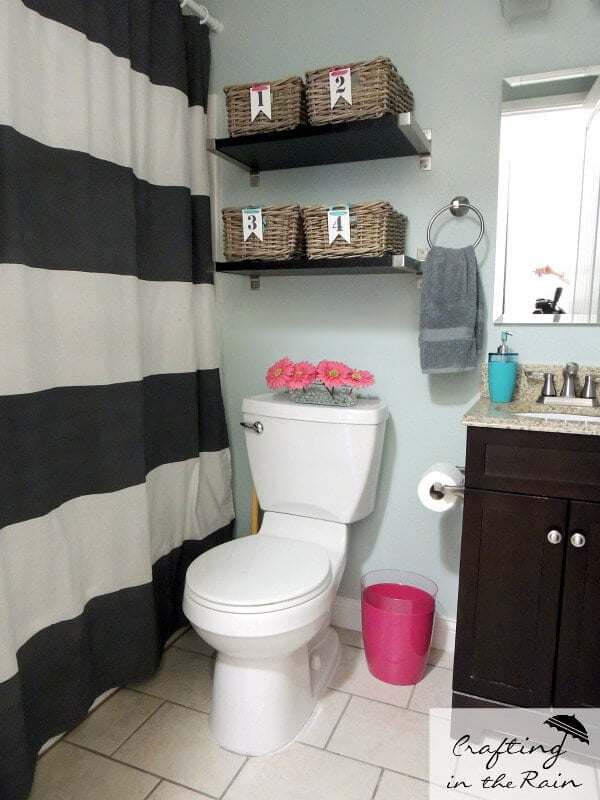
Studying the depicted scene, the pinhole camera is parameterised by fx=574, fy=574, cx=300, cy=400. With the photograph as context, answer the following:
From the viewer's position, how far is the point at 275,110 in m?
1.72

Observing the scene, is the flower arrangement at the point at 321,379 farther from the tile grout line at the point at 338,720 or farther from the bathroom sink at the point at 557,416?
the tile grout line at the point at 338,720

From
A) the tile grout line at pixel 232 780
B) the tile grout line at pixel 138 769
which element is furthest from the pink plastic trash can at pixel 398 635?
the tile grout line at pixel 138 769

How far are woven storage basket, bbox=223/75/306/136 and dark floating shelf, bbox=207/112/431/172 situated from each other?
4 cm

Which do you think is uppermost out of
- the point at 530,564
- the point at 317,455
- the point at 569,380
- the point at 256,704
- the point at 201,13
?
the point at 201,13

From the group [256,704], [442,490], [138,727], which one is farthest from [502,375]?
[138,727]

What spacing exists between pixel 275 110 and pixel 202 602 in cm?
141

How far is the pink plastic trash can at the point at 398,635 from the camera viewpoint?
1.79 meters

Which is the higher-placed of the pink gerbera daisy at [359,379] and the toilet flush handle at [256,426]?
the pink gerbera daisy at [359,379]

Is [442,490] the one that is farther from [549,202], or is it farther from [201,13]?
[201,13]

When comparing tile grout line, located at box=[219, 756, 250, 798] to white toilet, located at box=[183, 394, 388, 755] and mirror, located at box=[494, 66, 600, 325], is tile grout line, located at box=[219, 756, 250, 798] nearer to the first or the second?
white toilet, located at box=[183, 394, 388, 755]

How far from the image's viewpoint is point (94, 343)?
151 cm

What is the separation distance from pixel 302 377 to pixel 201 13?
1.27 m

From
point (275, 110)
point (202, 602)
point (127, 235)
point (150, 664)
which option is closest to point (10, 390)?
point (127, 235)

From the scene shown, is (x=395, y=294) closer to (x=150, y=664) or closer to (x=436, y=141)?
(x=436, y=141)
